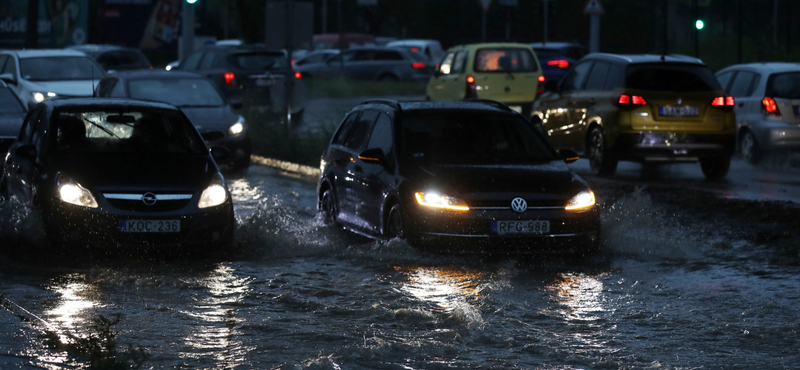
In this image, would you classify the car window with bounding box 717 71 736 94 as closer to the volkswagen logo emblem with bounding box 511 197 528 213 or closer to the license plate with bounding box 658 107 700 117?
the license plate with bounding box 658 107 700 117

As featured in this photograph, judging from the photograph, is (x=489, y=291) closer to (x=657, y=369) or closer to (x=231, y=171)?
(x=657, y=369)

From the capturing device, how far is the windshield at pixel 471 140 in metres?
11.0

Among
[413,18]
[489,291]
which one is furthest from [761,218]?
[413,18]

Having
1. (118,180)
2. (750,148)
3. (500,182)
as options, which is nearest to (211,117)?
(750,148)

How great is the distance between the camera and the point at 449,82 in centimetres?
2444

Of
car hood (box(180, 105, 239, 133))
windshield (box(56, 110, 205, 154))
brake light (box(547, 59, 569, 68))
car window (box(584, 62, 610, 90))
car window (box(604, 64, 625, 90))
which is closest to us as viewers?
windshield (box(56, 110, 205, 154))

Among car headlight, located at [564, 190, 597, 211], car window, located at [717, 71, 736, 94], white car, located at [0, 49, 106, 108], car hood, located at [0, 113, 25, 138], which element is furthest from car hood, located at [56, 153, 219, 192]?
white car, located at [0, 49, 106, 108]

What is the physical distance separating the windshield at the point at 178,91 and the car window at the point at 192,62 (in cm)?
927

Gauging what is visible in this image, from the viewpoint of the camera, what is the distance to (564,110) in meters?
18.2

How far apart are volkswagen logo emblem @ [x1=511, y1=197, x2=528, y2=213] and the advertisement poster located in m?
50.4

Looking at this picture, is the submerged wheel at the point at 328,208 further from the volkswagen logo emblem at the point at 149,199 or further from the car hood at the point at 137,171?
the volkswagen logo emblem at the point at 149,199

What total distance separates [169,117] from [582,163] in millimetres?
9169

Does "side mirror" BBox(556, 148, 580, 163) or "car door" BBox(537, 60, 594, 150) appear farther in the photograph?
"car door" BBox(537, 60, 594, 150)

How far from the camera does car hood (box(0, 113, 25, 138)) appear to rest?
16062 mm
